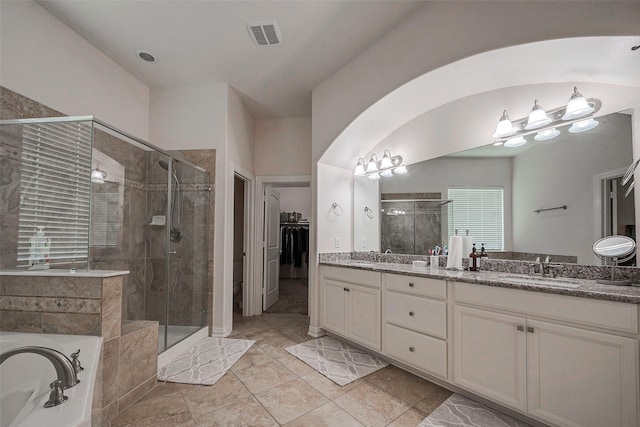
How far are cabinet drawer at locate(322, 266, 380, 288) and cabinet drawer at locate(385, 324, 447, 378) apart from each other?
16.0 inches

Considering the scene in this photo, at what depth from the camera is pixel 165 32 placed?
258cm

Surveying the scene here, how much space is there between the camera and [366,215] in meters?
3.50

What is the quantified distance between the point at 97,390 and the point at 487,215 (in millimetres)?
3116

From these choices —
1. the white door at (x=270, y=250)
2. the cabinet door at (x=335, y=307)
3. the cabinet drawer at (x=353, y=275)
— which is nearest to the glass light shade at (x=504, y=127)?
the cabinet drawer at (x=353, y=275)

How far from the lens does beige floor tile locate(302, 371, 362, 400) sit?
2.07 m

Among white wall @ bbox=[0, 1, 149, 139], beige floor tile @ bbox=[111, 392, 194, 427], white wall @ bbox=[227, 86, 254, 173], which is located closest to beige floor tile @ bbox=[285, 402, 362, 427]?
beige floor tile @ bbox=[111, 392, 194, 427]

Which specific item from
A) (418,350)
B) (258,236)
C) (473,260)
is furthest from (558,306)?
(258,236)

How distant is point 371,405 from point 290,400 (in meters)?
0.57

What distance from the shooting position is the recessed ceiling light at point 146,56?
287 cm

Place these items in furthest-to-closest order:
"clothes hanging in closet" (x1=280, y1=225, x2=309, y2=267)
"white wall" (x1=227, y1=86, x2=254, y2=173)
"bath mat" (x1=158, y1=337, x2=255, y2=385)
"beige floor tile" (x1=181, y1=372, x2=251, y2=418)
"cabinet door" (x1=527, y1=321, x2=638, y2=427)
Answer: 1. "clothes hanging in closet" (x1=280, y1=225, x2=309, y2=267)
2. "white wall" (x1=227, y1=86, x2=254, y2=173)
3. "bath mat" (x1=158, y1=337, x2=255, y2=385)
4. "beige floor tile" (x1=181, y1=372, x2=251, y2=418)
5. "cabinet door" (x1=527, y1=321, x2=638, y2=427)

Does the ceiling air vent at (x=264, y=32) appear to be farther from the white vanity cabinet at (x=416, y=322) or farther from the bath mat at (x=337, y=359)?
the bath mat at (x=337, y=359)

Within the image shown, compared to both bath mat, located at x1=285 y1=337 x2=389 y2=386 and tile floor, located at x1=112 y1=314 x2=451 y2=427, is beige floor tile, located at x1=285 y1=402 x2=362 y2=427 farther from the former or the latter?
bath mat, located at x1=285 y1=337 x2=389 y2=386

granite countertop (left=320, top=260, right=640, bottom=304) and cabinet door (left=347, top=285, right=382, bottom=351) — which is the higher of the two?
granite countertop (left=320, top=260, right=640, bottom=304)

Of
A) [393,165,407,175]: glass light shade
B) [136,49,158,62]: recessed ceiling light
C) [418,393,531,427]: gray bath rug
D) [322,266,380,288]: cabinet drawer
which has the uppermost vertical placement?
[136,49,158,62]: recessed ceiling light
